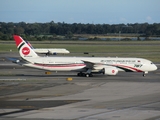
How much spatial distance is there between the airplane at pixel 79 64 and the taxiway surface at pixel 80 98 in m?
1.32

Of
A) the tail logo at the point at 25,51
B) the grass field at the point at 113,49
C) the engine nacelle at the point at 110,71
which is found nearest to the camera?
the engine nacelle at the point at 110,71

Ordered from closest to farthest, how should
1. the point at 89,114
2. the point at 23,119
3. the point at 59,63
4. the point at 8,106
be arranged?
the point at 23,119
the point at 89,114
the point at 8,106
the point at 59,63

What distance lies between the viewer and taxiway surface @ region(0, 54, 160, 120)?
29142mm

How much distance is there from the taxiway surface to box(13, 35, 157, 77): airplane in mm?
1323

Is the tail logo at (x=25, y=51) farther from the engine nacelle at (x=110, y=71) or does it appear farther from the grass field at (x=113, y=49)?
the grass field at (x=113, y=49)

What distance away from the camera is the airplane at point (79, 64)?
55.1m

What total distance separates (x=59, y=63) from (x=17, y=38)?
656 centimetres

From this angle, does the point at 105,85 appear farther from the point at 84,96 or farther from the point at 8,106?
the point at 8,106

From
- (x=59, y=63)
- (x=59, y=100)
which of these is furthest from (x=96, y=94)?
(x=59, y=63)

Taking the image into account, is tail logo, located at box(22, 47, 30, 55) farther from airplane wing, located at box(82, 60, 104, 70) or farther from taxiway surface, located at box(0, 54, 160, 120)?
airplane wing, located at box(82, 60, 104, 70)

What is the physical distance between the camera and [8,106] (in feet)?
107

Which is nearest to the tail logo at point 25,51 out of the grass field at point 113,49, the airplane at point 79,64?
the airplane at point 79,64

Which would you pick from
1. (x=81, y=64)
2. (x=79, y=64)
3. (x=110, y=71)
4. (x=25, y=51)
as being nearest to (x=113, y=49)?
(x=81, y=64)

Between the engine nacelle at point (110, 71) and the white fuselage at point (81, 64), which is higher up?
the white fuselage at point (81, 64)
